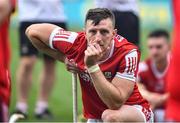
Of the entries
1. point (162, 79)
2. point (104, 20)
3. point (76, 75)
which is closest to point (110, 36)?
point (104, 20)

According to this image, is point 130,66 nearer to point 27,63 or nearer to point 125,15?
point 125,15

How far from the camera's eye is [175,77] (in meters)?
8.09

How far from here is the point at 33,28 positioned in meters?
7.14

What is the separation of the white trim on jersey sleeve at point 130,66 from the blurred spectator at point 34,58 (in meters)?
3.67

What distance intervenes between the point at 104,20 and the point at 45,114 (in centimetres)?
407

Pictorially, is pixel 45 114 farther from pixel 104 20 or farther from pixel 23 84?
pixel 104 20

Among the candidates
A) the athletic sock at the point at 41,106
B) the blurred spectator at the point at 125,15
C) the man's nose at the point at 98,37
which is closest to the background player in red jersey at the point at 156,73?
the blurred spectator at the point at 125,15

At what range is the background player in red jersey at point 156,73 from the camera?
32.3 ft

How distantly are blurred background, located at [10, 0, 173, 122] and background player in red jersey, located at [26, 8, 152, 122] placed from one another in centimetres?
413

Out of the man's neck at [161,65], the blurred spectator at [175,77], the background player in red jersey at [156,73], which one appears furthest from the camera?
the man's neck at [161,65]

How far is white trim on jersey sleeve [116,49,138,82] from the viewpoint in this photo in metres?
6.68

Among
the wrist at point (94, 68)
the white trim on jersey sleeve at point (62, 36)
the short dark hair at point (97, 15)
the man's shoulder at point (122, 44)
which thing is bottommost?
the wrist at point (94, 68)

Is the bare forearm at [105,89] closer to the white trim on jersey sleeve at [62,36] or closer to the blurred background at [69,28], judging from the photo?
the white trim on jersey sleeve at [62,36]

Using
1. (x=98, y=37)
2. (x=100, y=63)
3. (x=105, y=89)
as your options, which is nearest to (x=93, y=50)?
(x=98, y=37)
